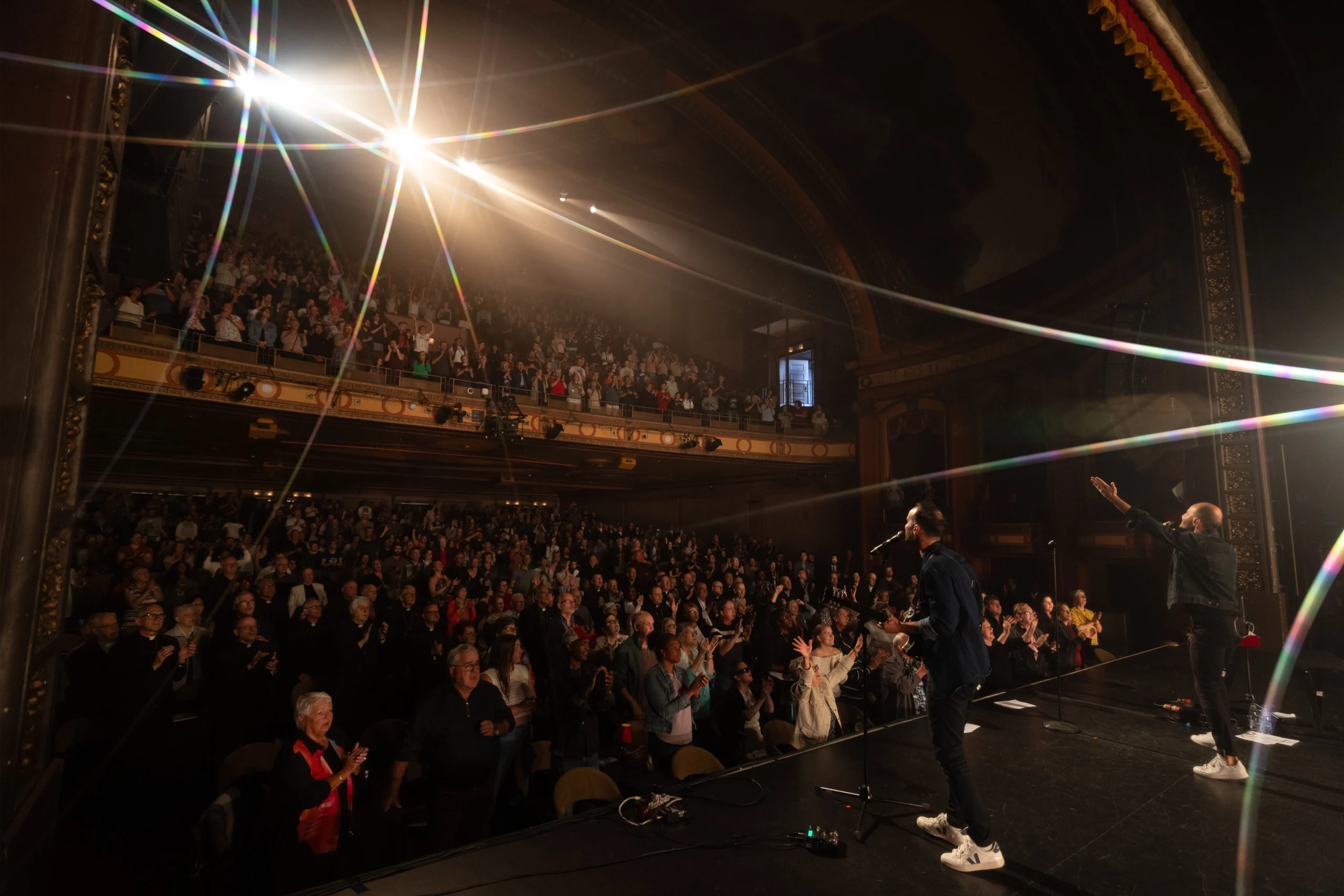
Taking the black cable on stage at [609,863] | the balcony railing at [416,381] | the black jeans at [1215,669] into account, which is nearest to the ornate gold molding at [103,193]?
the black cable on stage at [609,863]

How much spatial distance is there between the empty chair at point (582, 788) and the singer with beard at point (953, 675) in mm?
1540

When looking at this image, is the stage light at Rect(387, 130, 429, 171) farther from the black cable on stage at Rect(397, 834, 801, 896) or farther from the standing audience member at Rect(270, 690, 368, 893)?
the black cable on stage at Rect(397, 834, 801, 896)

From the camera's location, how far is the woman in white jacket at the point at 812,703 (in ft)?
14.1

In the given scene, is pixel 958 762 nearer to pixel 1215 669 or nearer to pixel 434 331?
pixel 1215 669

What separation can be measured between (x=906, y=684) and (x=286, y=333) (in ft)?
34.6

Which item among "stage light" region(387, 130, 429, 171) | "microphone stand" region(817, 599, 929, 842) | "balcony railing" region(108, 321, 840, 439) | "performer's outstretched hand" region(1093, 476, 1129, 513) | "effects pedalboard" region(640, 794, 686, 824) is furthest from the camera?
"stage light" region(387, 130, 429, 171)

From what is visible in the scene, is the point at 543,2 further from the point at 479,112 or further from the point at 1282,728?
the point at 1282,728

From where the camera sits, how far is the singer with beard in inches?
99.0

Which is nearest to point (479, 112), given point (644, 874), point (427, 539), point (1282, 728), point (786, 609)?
point (427, 539)

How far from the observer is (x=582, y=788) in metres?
3.26

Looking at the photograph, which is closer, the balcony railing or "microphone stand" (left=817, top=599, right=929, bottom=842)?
"microphone stand" (left=817, top=599, right=929, bottom=842)

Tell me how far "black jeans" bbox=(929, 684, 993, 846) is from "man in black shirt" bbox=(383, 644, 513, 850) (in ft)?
7.24

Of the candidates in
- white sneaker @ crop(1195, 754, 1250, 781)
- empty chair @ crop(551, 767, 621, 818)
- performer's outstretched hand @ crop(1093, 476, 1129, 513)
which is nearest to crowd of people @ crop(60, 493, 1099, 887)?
empty chair @ crop(551, 767, 621, 818)

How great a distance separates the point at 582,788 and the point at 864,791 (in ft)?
4.75
